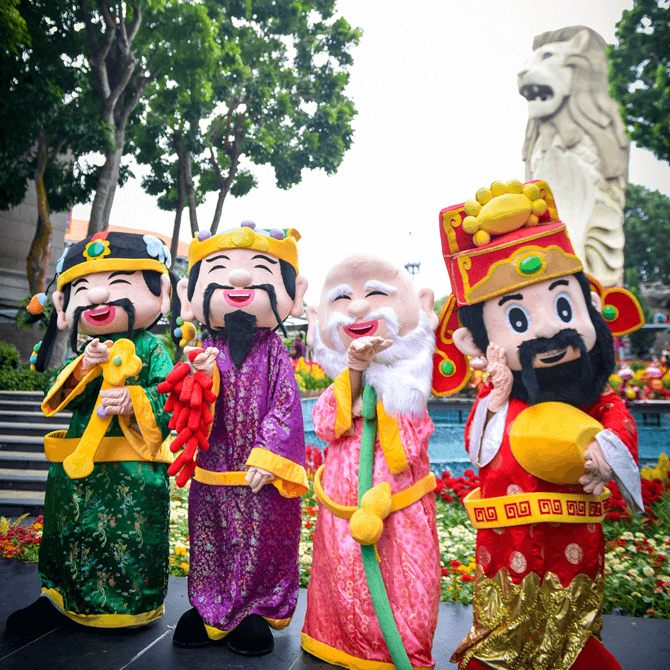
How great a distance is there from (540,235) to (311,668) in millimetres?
2098

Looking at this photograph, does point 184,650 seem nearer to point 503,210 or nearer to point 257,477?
point 257,477

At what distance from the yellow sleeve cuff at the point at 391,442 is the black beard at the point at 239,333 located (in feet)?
2.61

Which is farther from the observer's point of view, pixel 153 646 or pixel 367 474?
pixel 153 646

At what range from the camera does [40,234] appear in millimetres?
11273

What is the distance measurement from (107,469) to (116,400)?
388 mm

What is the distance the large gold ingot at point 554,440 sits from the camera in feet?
6.57

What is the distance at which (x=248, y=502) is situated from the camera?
2615mm

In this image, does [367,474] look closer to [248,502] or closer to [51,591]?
[248,502]

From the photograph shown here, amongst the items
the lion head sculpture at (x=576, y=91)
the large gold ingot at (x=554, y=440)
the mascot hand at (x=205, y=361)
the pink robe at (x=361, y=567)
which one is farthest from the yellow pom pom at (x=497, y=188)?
the lion head sculpture at (x=576, y=91)

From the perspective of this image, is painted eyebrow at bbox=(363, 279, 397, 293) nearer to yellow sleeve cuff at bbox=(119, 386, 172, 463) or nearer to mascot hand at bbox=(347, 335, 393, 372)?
mascot hand at bbox=(347, 335, 393, 372)

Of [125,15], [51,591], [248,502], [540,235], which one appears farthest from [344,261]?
[125,15]

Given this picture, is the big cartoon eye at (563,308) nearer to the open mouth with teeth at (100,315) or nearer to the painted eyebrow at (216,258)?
the painted eyebrow at (216,258)

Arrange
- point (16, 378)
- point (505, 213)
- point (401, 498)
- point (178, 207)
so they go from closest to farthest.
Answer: point (505, 213) < point (401, 498) < point (16, 378) < point (178, 207)

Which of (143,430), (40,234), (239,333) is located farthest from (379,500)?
(40,234)
